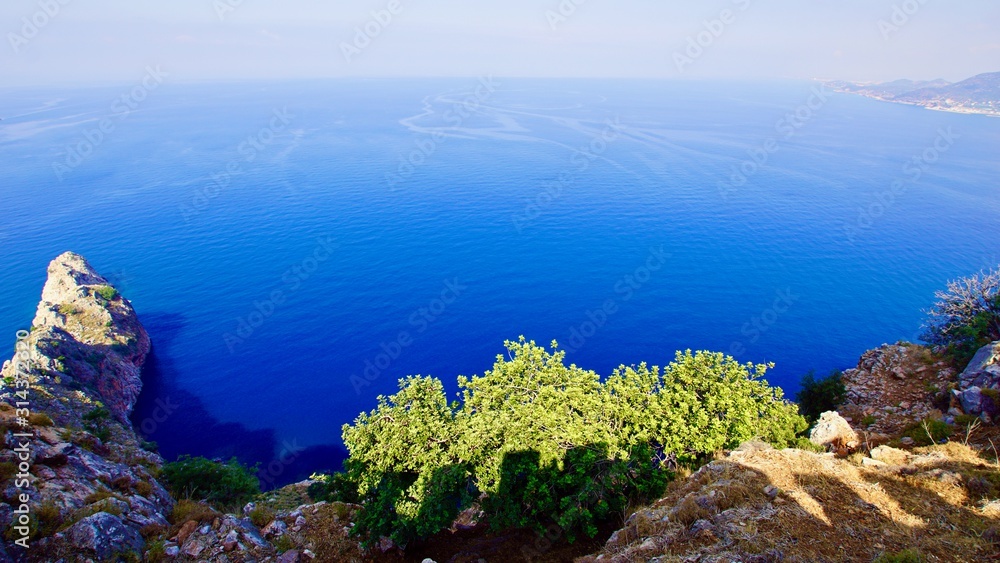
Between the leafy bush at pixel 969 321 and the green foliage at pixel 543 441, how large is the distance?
17.0 m

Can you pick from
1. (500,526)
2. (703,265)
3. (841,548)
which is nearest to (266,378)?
(500,526)

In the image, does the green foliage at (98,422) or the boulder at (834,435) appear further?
the green foliage at (98,422)

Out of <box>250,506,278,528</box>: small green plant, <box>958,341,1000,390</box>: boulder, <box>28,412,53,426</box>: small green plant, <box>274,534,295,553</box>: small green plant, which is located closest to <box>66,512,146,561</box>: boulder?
<box>250,506,278,528</box>: small green plant

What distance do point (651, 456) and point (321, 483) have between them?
24053 mm

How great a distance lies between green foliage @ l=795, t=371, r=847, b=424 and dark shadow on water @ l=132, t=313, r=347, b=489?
4446 cm

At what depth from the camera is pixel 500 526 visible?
23.5 meters

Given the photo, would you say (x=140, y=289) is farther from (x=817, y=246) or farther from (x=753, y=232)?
(x=817, y=246)

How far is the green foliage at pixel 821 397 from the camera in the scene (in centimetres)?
3659

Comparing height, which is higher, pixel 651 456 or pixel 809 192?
pixel 809 192

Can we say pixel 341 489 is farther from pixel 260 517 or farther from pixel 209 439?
pixel 209 439

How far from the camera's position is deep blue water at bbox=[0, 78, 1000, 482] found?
6581 centimetres

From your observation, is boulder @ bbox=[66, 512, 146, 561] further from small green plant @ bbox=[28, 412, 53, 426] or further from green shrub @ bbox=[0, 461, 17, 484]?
small green plant @ bbox=[28, 412, 53, 426]

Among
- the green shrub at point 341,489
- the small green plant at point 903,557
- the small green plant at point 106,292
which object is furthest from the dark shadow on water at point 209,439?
the small green plant at point 903,557

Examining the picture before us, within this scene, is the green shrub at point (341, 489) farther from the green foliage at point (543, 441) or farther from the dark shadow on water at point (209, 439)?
the dark shadow on water at point (209, 439)
